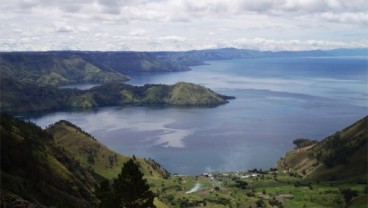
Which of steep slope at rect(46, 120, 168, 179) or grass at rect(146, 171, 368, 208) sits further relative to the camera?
steep slope at rect(46, 120, 168, 179)

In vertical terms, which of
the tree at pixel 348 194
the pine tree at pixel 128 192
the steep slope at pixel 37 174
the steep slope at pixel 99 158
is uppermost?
the pine tree at pixel 128 192

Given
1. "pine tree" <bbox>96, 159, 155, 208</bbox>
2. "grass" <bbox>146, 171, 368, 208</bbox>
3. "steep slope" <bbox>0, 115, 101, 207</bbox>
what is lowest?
"grass" <bbox>146, 171, 368, 208</bbox>

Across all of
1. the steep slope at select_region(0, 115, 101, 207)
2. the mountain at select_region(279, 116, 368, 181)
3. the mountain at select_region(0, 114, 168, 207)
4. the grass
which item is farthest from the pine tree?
the mountain at select_region(279, 116, 368, 181)

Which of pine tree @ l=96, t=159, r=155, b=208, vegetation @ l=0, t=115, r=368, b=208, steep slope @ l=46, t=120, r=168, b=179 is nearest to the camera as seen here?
pine tree @ l=96, t=159, r=155, b=208

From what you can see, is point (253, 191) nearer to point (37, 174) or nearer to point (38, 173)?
point (38, 173)

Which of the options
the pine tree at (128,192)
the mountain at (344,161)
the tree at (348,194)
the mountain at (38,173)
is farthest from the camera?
the mountain at (344,161)

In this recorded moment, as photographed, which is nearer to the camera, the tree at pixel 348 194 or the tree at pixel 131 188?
the tree at pixel 131 188

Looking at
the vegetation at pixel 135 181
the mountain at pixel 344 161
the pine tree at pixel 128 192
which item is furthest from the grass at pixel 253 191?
the pine tree at pixel 128 192

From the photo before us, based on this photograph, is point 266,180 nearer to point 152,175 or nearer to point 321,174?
point 321,174

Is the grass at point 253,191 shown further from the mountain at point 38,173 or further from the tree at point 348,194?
the mountain at point 38,173

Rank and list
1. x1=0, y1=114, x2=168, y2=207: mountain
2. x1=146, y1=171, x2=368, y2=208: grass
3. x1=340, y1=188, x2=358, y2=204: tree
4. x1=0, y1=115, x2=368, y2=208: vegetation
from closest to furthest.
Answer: x1=0, y1=115, x2=368, y2=208: vegetation
x1=0, y1=114, x2=168, y2=207: mountain
x1=340, y1=188, x2=358, y2=204: tree
x1=146, y1=171, x2=368, y2=208: grass

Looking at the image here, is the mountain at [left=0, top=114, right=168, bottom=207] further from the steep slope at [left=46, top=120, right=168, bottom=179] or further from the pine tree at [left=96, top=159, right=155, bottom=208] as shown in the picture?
the steep slope at [left=46, top=120, right=168, bottom=179]

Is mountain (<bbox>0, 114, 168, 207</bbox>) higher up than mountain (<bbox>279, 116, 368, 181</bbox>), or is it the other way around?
mountain (<bbox>0, 114, 168, 207</bbox>)
